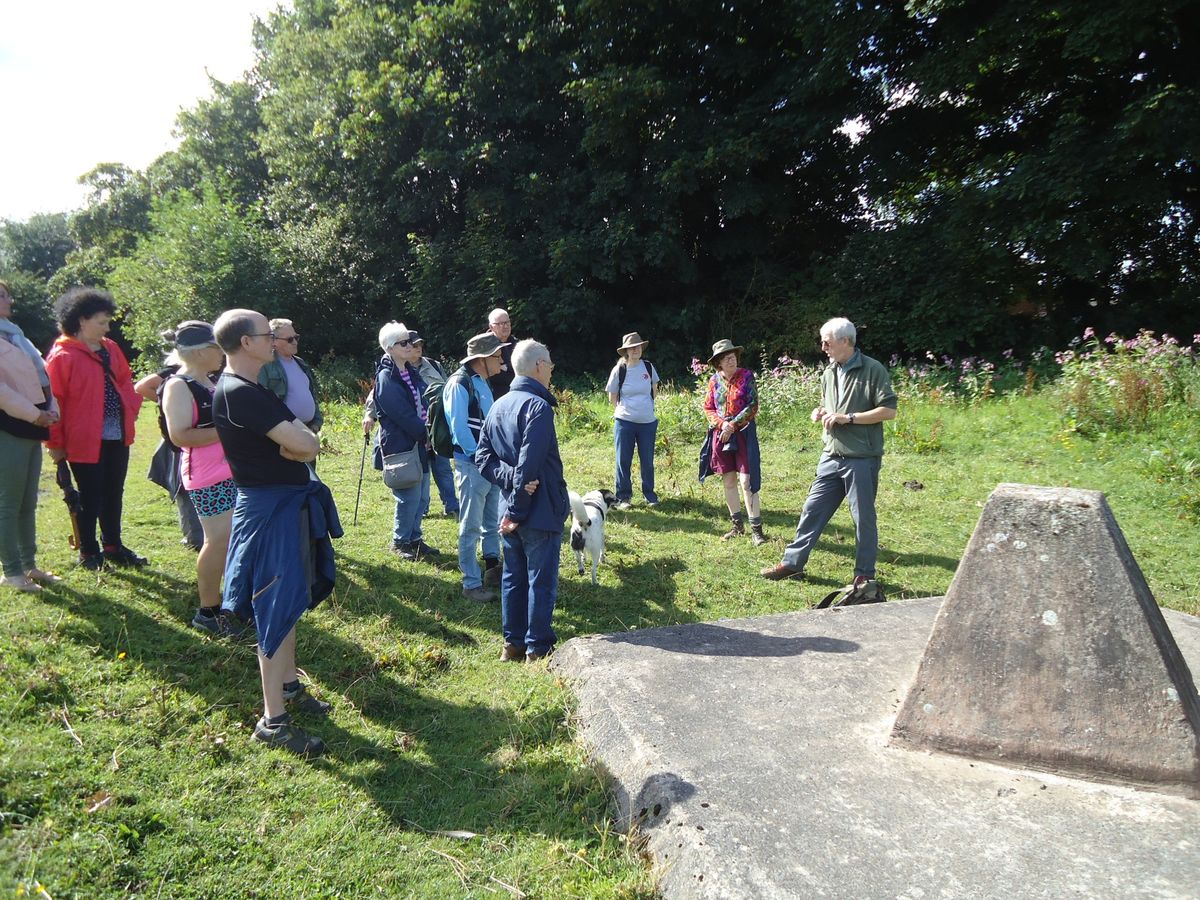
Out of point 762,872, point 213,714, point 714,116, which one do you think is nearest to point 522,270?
point 714,116

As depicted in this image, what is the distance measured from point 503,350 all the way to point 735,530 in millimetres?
2804

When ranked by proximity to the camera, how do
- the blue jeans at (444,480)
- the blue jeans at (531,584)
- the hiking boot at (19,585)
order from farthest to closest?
the blue jeans at (444,480) → the hiking boot at (19,585) → the blue jeans at (531,584)

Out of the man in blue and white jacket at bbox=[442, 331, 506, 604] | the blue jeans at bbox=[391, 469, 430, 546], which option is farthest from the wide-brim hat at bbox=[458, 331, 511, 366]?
the blue jeans at bbox=[391, 469, 430, 546]

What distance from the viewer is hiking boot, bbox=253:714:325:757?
3340 millimetres

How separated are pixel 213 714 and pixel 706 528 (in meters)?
4.78

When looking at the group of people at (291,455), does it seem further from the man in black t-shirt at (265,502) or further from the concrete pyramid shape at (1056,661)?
the concrete pyramid shape at (1056,661)

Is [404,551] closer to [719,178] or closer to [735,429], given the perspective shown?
[735,429]

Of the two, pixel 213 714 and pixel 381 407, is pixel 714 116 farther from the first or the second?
pixel 213 714

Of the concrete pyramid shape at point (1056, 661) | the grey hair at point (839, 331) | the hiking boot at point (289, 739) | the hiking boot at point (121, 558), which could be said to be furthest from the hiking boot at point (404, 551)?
the concrete pyramid shape at point (1056, 661)

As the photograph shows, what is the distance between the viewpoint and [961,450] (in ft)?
32.0

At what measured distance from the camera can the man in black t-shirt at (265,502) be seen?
3.13 metres

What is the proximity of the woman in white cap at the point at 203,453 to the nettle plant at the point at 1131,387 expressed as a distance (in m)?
9.95

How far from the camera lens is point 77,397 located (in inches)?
202

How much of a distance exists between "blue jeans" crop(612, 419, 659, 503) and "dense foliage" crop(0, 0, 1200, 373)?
33.8ft
